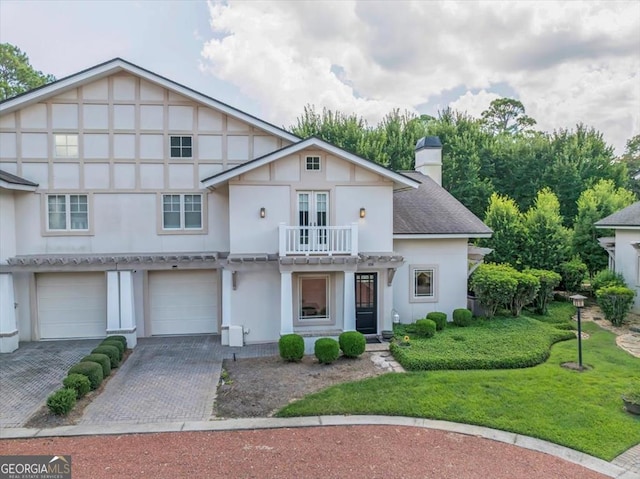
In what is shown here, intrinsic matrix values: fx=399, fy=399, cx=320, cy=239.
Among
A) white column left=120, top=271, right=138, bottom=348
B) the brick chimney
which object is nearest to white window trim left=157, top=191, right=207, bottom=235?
white column left=120, top=271, right=138, bottom=348

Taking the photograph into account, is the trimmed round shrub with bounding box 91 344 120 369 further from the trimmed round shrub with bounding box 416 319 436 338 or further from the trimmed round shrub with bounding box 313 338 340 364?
the trimmed round shrub with bounding box 416 319 436 338

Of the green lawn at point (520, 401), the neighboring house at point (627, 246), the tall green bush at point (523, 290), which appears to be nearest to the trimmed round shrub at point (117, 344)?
the green lawn at point (520, 401)

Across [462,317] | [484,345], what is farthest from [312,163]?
[484,345]

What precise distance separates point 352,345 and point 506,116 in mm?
47891

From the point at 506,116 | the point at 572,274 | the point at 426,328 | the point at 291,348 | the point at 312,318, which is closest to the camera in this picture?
the point at 291,348

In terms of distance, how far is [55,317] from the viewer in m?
14.0

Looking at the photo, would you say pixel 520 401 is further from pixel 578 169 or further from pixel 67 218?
pixel 578 169

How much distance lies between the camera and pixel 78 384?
8.80 meters

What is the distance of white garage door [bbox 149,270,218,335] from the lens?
14.5 metres

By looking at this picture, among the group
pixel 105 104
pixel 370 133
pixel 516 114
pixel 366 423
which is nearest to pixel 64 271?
pixel 105 104

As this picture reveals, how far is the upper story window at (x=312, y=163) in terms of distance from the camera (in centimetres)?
1317

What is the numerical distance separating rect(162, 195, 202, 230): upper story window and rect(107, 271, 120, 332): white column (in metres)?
2.35

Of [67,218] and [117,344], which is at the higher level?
[67,218]

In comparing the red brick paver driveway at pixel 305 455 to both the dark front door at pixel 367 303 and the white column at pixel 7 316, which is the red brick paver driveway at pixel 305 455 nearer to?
the dark front door at pixel 367 303
